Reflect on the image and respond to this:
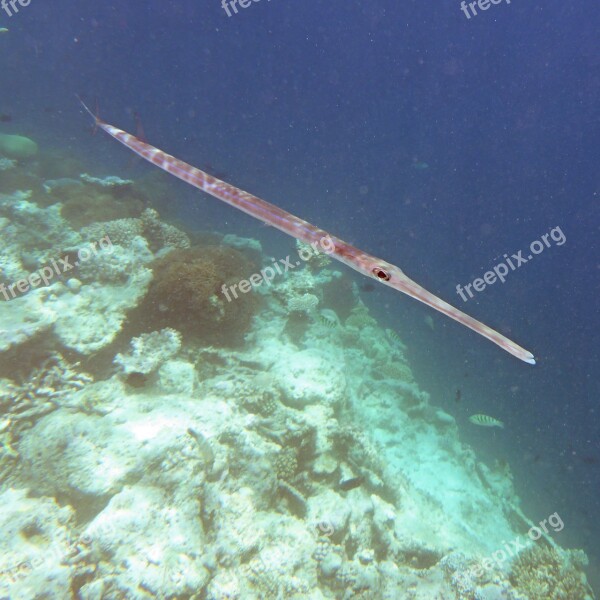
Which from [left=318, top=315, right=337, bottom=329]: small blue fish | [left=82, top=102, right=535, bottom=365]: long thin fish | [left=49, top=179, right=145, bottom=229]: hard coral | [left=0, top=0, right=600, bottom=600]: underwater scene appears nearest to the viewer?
[left=82, top=102, right=535, bottom=365]: long thin fish

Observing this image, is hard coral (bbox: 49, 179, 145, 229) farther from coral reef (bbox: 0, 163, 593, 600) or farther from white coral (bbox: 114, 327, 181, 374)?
white coral (bbox: 114, 327, 181, 374)

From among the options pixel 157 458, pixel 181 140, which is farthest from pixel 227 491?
pixel 181 140

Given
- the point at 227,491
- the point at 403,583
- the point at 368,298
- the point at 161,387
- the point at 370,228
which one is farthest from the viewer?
the point at 370,228

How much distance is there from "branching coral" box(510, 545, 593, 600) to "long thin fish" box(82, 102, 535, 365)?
5.48 m

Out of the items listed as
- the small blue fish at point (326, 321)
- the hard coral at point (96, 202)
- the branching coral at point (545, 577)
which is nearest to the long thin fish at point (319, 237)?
the hard coral at point (96, 202)

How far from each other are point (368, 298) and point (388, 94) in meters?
33.5

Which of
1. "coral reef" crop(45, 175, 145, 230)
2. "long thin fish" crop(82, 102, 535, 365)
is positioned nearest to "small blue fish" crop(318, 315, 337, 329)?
"coral reef" crop(45, 175, 145, 230)

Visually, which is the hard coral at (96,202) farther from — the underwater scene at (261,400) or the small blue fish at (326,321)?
the small blue fish at (326,321)

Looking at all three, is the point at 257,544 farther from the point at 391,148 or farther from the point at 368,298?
the point at 391,148

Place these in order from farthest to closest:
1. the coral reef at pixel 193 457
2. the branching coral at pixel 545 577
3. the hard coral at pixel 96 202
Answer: the hard coral at pixel 96 202, the branching coral at pixel 545 577, the coral reef at pixel 193 457

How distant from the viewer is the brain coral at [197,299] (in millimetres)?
5887

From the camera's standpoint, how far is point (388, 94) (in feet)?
145

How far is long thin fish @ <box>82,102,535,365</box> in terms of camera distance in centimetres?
207

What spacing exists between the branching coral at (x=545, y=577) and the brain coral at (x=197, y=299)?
228 inches
